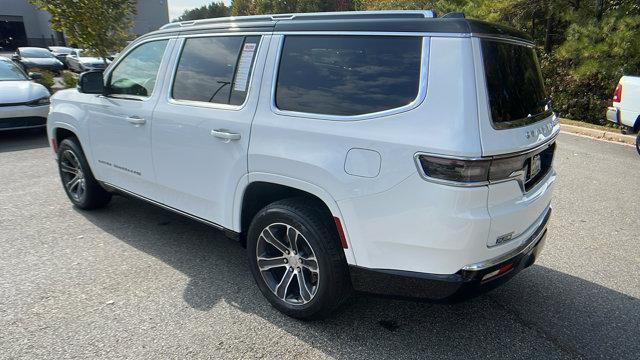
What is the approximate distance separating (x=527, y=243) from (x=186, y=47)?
112 inches

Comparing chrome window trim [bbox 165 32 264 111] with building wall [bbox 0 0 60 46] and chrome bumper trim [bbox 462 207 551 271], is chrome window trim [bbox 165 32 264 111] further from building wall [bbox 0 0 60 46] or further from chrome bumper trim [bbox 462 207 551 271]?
building wall [bbox 0 0 60 46]

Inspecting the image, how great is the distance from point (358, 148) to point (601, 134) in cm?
954

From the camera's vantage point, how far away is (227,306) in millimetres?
3152

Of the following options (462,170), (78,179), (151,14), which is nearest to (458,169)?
(462,170)

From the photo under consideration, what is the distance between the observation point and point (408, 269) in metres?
2.41

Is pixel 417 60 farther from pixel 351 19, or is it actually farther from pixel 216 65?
pixel 216 65

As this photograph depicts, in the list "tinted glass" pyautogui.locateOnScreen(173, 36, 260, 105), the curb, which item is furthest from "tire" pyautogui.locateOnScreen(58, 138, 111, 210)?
the curb

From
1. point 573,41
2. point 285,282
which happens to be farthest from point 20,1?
point 285,282

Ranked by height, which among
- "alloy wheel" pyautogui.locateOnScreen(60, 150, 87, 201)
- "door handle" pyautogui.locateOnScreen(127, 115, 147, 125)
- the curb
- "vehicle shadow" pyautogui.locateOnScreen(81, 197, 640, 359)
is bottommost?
the curb

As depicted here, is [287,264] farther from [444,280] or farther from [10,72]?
[10,72]

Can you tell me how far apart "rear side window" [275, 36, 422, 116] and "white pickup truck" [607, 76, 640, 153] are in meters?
7.73

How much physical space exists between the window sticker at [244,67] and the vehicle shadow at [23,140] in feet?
22.6

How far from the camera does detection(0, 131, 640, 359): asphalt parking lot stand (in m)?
2.74

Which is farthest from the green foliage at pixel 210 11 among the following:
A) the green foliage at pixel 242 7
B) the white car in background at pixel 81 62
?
the white car in background at pixel 81 62
